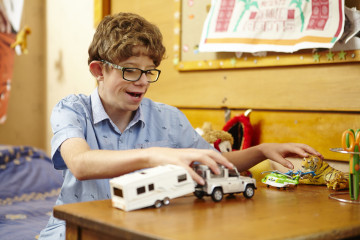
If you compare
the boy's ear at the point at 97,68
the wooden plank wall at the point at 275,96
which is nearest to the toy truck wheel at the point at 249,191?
the boy's ear at the point at 97,68

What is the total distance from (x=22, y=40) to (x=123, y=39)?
6.90 ft

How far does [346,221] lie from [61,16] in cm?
278

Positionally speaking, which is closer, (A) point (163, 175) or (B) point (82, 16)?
(A) point (163, 175)

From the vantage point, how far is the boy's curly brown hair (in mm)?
1198

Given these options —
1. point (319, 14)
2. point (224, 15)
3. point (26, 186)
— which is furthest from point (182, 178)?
point (26, 186)

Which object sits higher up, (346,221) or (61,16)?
(61,16)

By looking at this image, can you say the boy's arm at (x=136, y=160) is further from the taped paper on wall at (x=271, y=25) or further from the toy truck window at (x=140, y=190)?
the taped paper on wall at (x=271, y=25)

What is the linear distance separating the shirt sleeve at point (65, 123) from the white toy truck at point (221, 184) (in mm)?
315

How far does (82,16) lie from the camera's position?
291cm

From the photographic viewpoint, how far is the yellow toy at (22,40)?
3063 mm

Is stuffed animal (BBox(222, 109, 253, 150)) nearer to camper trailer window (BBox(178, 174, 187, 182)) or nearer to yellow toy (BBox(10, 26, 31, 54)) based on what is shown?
camper trailer window (BBox(178, 174, 187, 182))

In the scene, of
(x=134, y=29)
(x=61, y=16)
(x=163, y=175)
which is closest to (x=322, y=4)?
(x=134, y=29)

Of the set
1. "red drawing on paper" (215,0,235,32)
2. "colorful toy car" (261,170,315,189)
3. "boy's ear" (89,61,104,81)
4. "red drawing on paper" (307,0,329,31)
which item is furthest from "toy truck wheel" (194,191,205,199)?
"red drawing on paper" (215,0,235,32)

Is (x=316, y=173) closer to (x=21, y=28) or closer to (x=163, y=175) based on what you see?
(x=163, y=175)
